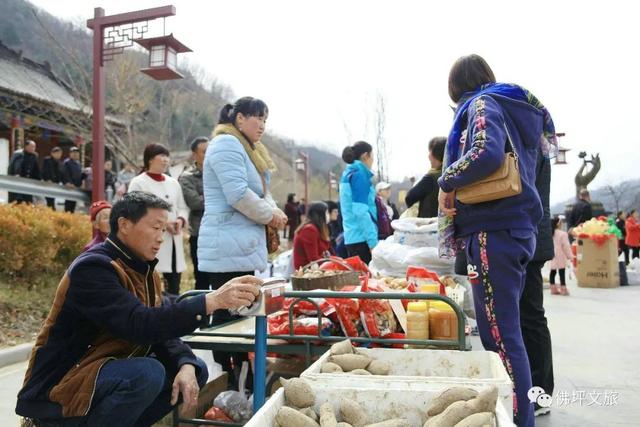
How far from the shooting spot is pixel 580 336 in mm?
5684

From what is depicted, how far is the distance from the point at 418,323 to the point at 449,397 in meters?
1.22

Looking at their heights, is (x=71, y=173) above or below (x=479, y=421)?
above

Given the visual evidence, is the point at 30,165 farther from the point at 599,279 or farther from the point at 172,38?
the point at 599,279

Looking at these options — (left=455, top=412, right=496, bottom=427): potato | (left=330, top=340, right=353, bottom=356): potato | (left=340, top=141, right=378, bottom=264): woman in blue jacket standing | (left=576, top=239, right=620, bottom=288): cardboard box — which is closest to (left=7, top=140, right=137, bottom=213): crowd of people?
(left=340, top=141, right=378, bottom=264): woman in blue jacket standing

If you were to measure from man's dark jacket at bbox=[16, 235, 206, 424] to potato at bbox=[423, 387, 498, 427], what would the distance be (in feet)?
3.03

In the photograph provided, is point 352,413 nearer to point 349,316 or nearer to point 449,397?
point 449,397

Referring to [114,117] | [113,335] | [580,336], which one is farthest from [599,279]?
[114,117]

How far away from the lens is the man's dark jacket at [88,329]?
6.51 ft

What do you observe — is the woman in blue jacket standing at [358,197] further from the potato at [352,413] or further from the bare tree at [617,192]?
the bare tree at [617,192]

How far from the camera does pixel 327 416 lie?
153 centimetres

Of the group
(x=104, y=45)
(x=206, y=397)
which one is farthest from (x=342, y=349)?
(x=104, y=45)

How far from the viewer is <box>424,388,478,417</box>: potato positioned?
154 cm

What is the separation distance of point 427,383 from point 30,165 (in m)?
12.9

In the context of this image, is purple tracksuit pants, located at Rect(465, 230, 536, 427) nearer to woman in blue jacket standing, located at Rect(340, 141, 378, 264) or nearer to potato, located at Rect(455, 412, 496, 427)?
potato, located at Rect(455, 412, 496, 427)
